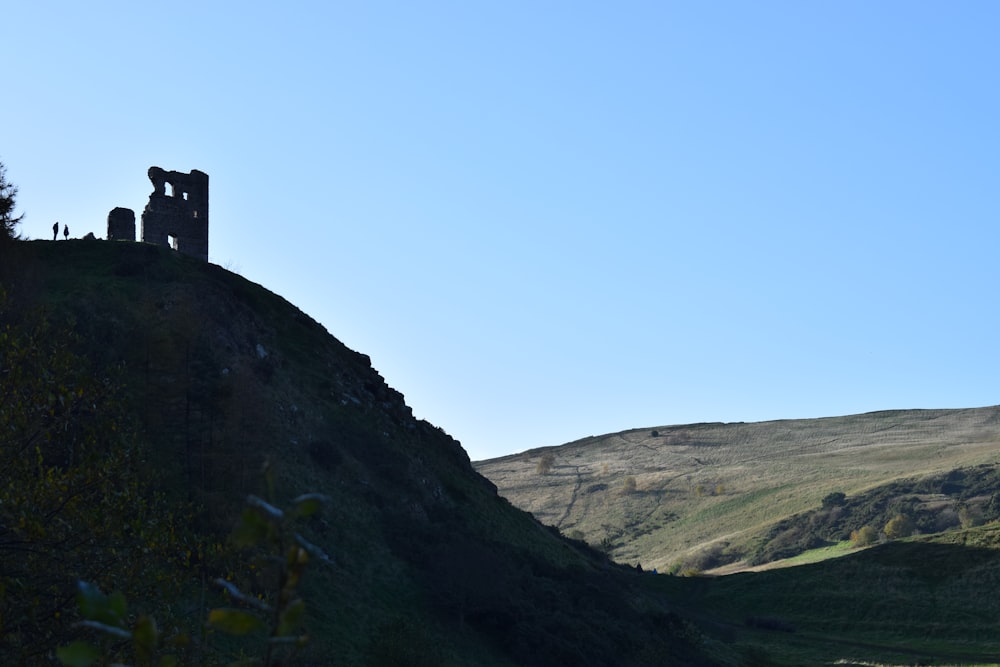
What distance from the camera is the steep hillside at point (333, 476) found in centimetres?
4244

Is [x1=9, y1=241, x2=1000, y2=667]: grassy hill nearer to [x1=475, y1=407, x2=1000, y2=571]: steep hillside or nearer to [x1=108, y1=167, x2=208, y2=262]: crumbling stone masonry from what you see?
[x1=108, y1=167, x2=208, y2=262]: crumbling stone masonry

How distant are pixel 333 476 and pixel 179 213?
25008mm

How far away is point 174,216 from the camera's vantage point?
223ft

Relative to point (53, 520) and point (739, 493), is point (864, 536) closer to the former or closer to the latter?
point (739, 493)

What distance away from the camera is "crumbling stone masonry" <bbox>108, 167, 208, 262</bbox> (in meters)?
67.2

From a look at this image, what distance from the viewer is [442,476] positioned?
62.2 meters

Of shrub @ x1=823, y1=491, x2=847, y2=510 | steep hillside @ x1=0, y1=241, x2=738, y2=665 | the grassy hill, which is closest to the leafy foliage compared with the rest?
the grassy hill

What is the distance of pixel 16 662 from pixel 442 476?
160 feet

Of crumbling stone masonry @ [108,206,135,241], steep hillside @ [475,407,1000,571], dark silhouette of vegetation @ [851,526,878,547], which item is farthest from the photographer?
steep hillside @ [475,407,1000,571]

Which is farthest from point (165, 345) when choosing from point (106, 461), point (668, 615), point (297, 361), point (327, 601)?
point (106, 461)

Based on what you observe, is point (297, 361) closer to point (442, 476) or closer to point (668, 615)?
point (442, 476)

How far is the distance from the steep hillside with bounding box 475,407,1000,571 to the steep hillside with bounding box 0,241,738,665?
2620 inches

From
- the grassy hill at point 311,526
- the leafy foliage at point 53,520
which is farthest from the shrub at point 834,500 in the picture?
the leafy foliage at point 53,520

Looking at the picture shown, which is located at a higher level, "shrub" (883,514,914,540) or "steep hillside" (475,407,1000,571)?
"steep hillside" (475,407,1000,571)
